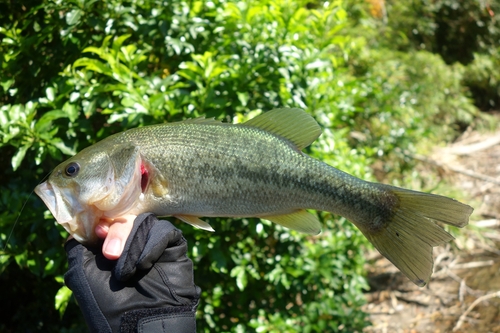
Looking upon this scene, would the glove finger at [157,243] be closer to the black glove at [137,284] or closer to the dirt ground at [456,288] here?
the black glove at [137,284]

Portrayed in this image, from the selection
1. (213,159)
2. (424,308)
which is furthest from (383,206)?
(424,308)

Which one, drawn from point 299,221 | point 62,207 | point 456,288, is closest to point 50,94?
point 62,207

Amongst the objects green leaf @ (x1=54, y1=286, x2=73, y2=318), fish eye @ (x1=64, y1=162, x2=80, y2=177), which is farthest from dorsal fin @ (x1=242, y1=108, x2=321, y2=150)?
green leaf @ (x1=54, y1=286, x2=73, y2=318)

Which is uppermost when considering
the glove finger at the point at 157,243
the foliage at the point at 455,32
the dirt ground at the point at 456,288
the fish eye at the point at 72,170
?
the fish eye at the point at 72,170

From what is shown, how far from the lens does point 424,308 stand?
528cm

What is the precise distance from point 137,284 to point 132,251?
0.17 meters

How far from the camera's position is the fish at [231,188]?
1.79m

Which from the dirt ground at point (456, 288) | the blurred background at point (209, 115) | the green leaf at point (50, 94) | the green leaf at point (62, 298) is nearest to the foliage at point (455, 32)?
the dirt ground at point (456, 288)

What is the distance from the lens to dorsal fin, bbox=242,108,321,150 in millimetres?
1955

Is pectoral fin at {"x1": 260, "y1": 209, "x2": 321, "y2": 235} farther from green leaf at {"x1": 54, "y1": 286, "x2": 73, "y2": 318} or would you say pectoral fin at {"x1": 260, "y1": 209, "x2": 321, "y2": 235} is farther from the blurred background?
green leaf at {"x1": 54, "y1": 286, "x2": 73, "y2": 318}

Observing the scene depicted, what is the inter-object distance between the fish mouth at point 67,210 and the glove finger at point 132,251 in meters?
0.16

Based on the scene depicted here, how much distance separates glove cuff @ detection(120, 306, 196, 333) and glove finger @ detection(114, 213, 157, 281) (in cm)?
15

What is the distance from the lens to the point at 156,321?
1835 mm

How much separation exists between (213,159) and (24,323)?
2963 millimetres
